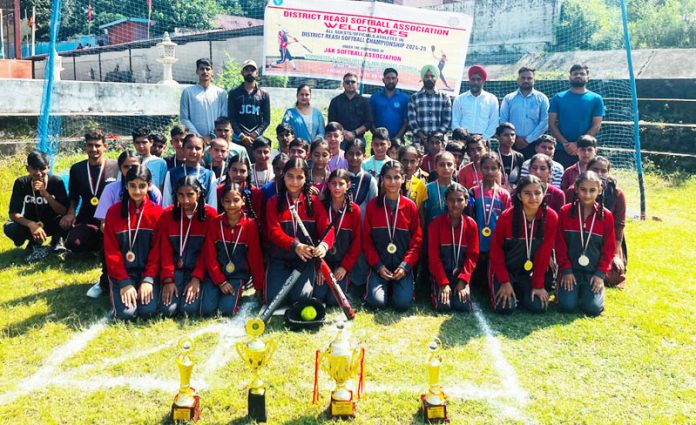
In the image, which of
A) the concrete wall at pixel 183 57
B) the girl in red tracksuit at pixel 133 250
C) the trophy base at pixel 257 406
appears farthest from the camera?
the concrete wall at pixel 183 57

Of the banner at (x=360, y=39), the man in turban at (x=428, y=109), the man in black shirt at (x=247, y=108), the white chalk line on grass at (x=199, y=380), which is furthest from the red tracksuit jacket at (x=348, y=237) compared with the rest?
the banner at (x=360, y=39)

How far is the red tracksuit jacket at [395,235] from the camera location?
4.91 metres

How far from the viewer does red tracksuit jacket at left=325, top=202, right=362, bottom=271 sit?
16.0 ft

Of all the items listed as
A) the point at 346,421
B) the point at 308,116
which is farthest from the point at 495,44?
the point at 346,421

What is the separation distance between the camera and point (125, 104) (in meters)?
11.0

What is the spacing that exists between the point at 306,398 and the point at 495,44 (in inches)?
753

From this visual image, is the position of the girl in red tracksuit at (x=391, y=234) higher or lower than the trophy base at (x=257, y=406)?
higher

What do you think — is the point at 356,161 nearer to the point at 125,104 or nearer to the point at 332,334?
the point at 332,334

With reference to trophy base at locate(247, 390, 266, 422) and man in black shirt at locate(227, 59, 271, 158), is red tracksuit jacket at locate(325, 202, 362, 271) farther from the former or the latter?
man in black shirt at locate(227, 59, 271, 158)

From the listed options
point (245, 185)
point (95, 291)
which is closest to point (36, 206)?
point (95, 291)

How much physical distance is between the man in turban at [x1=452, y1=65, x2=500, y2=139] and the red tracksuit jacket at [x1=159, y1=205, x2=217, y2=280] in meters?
3.95

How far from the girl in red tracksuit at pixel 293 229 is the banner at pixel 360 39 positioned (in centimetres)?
553

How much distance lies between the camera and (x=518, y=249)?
4.72 m

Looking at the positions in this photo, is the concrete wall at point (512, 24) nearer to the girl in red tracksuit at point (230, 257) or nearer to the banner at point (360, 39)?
the banner at point (360, 39)
